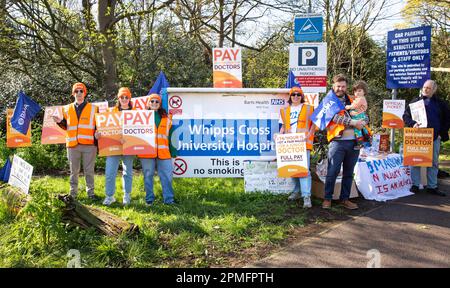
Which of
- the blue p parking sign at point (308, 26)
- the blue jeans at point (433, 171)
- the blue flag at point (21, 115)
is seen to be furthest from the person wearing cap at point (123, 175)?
the blue jeans at point (433, 171)

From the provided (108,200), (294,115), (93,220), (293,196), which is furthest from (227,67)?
(93,220)

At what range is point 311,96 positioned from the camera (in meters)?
7.61

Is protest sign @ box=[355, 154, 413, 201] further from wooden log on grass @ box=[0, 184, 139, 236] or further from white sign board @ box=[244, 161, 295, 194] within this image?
wooden log on grass @ box=[0, 184, 139, 236]

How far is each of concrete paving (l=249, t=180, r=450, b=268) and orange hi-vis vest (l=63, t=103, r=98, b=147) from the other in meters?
3.64

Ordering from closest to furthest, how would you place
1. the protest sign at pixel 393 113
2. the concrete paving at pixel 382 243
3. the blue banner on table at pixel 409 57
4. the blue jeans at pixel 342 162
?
1. the concrete paving at pixel 382 243
2. the blue jeans at pixel 342 162
3. the blue banner on table at pixel 409 57
4. the protest sign at pixel 393 113

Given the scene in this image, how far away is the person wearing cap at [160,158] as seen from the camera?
21.2ft

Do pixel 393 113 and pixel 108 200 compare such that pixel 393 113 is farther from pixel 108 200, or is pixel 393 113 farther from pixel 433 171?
pixel 108 200

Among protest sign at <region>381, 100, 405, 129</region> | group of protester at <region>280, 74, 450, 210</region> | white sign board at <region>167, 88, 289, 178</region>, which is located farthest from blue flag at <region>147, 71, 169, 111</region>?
protest sign at <region>381, 100, 405, 129</region>

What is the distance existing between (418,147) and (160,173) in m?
4.53

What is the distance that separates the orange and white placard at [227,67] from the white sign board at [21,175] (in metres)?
3.90

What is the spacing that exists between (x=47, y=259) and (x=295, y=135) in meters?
3.79

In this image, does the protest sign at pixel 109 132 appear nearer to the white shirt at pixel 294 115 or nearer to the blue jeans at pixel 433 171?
the white shirt at pixel 294 115

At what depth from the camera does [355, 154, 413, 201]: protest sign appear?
6988mm
